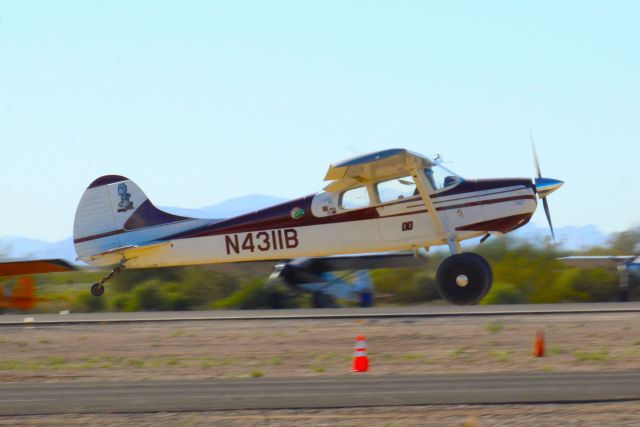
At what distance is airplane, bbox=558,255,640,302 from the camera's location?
20.8 m

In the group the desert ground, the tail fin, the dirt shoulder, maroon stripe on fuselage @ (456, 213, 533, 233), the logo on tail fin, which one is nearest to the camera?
the desert ground

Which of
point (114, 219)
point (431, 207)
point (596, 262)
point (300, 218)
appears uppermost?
point (114, 219)

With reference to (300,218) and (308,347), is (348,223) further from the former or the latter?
(308,347)

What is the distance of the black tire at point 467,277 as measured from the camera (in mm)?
17547

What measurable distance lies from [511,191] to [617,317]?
3282mm

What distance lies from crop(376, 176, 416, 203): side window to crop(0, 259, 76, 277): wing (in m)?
8.62

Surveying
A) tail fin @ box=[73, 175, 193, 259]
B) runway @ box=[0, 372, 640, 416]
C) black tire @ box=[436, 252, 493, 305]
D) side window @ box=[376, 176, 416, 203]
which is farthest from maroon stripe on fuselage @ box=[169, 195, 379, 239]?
runway @ box=[0, 372, 640, 416]

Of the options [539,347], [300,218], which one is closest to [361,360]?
[539,347]

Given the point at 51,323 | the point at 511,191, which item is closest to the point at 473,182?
the point at 511,191

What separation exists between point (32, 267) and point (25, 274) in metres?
0.43

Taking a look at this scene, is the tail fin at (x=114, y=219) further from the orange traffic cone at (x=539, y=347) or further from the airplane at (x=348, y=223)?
the orange traffic cone at (x=539, y=347)

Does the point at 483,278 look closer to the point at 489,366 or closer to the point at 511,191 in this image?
the point at 511,191

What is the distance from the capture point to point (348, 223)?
18562 millimetres

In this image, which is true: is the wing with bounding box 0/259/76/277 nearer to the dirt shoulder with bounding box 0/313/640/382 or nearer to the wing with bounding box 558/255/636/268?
the dirt shoulder with bounding box 0/313/640/382
